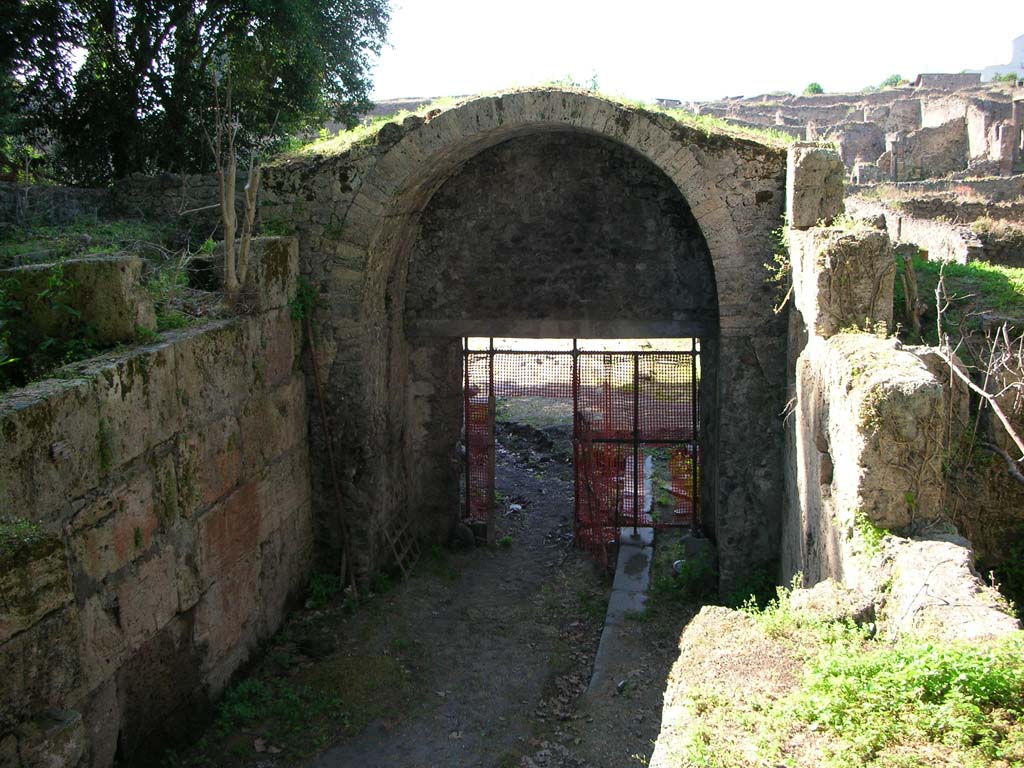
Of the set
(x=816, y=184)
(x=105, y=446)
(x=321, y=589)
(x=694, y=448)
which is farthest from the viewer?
(x=694, y=448)

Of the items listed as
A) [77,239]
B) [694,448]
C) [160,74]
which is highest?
[160,74]

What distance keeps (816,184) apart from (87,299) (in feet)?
17.4

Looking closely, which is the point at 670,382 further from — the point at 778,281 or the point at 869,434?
the point at 869,434

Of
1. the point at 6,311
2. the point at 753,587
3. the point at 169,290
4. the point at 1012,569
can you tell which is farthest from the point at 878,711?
the point at 169,290

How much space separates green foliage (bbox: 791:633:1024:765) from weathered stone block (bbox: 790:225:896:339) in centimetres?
298

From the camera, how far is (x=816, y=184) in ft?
23.7

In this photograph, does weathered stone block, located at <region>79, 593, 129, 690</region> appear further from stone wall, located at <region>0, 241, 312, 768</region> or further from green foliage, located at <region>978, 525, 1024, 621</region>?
green foliage, located at <region>978, 525, 1024, 621</region>

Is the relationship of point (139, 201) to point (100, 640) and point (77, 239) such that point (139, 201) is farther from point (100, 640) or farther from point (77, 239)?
point (100, 640)

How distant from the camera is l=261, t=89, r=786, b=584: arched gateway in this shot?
7.87m

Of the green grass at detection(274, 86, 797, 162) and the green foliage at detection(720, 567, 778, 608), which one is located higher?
the green grass at detection(274, 86, 797, 162)

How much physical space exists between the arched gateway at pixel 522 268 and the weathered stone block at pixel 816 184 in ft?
1.59

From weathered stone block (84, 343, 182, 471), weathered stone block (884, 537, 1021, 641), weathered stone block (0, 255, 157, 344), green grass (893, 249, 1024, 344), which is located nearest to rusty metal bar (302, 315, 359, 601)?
weathered stone block (84, 343, 182, 471)

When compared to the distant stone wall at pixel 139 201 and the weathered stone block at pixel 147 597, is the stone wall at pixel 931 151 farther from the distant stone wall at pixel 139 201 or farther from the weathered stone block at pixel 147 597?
the weathered stone block at pixel 147 597

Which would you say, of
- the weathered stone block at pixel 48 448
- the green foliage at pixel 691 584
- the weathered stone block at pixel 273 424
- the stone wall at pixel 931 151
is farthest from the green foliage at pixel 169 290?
the stone wall at pixel 931 151
